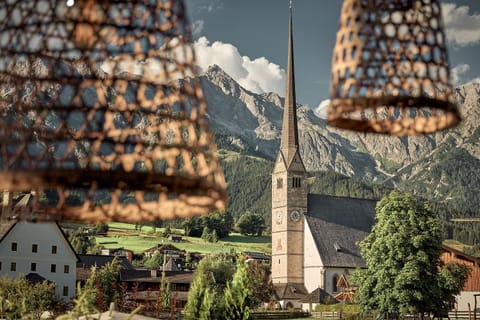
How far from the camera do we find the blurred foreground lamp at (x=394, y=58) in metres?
3.47

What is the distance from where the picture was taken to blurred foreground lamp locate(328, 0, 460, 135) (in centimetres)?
347

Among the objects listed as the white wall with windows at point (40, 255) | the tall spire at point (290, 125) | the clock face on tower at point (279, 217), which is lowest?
the white wall with windows at point (40, 255)

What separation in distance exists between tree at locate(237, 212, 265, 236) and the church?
7114 cm

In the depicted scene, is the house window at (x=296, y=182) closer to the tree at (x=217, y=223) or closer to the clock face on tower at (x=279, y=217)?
the clock face on tower at (x=279, y=217)

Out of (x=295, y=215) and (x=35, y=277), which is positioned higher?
(x=295, y=215)

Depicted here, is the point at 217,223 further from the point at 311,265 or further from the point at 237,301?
the point at 237,301

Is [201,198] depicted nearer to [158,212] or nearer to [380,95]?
[158,212]

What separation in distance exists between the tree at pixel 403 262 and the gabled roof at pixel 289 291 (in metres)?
31.0

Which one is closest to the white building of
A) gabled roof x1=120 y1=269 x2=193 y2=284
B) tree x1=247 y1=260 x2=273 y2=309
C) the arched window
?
gabled roof x1=120 y1=269 x2=193 y2=284

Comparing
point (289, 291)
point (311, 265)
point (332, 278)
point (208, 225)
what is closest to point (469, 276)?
point (332, 278)

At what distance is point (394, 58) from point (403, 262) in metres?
43.2

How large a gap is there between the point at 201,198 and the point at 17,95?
0.79 m

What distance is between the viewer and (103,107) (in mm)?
2461

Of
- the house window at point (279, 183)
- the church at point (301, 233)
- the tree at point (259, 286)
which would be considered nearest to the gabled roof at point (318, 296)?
the church at point (301, 233)
